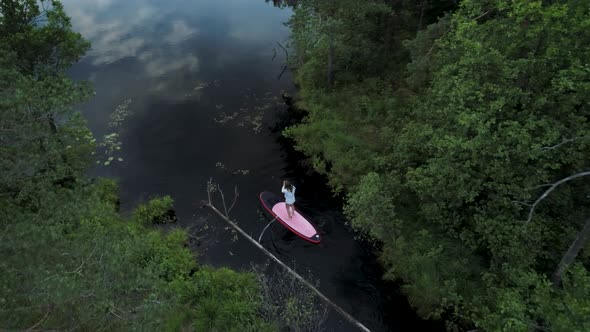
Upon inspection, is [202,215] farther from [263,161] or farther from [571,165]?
[571,165]

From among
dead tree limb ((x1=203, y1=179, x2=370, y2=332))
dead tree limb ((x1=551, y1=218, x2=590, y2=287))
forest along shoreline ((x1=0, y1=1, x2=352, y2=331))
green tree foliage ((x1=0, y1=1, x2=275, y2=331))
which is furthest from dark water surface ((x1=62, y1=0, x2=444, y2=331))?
dead tree limb ((x1=551, y1=218, x2=590, y2=287))

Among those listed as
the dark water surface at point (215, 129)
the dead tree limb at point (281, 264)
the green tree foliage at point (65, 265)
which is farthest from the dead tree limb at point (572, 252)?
the green tree foliage at point (65, 265)

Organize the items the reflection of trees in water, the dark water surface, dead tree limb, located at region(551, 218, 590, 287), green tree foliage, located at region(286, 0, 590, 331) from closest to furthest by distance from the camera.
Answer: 1. dead tree limb, located at region(551, 218, 590, 287)
2. green tree foliage, located at region(286, 0, 590, 331)
3. the dark water surface
4. the reflection of trees in water

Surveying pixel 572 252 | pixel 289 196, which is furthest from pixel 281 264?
pixel 572 252

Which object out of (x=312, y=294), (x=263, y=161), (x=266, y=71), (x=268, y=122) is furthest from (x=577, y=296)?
(x=266, y=71)

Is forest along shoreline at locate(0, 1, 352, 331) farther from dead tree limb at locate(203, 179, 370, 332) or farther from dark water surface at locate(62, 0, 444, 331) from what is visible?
dark water surface at locate(62, 0, 444, 331)

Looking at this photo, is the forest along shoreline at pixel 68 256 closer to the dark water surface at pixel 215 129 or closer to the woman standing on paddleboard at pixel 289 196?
the dark water surface at pixel 215 129

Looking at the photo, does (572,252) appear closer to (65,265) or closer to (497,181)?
(497,181)
